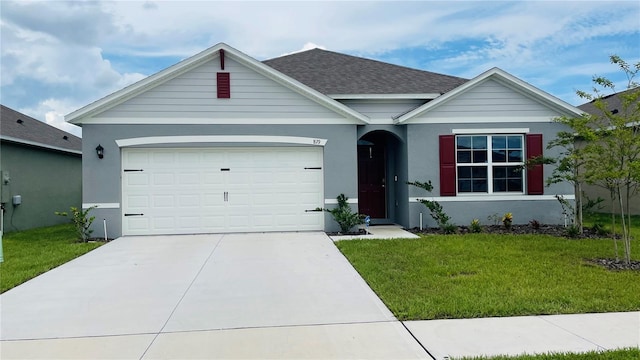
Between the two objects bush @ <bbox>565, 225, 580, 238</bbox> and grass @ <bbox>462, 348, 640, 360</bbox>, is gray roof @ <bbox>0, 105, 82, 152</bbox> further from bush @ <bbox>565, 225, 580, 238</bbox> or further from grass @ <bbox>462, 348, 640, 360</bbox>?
bush @ <bbox>565, 225, 580, 238</bbox>

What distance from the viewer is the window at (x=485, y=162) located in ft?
39.3

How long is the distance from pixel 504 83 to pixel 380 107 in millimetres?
3424

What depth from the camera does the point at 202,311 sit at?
5152 mm

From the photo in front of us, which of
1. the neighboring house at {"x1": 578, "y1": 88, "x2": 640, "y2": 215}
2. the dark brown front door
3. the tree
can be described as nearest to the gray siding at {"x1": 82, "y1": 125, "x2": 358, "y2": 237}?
the dark brown front door

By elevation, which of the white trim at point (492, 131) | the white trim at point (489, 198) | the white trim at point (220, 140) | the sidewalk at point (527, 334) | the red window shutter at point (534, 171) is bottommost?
the sidewalk at point (527, 334)

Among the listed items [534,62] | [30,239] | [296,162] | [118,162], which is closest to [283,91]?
[296,162]

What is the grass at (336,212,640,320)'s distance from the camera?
5.05 meters

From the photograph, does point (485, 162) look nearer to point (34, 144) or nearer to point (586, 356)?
point (586, 356)

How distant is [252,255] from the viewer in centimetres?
844

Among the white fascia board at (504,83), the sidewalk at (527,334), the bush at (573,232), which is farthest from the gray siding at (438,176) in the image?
Result: the sidewalk at (527,334)

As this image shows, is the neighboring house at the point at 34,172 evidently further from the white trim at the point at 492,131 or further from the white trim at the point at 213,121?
the white trim at the point at 492,131

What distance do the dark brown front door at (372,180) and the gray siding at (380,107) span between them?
58.5 inches

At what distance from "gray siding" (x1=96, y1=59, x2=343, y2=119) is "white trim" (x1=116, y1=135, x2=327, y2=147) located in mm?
518

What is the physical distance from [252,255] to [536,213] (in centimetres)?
816
